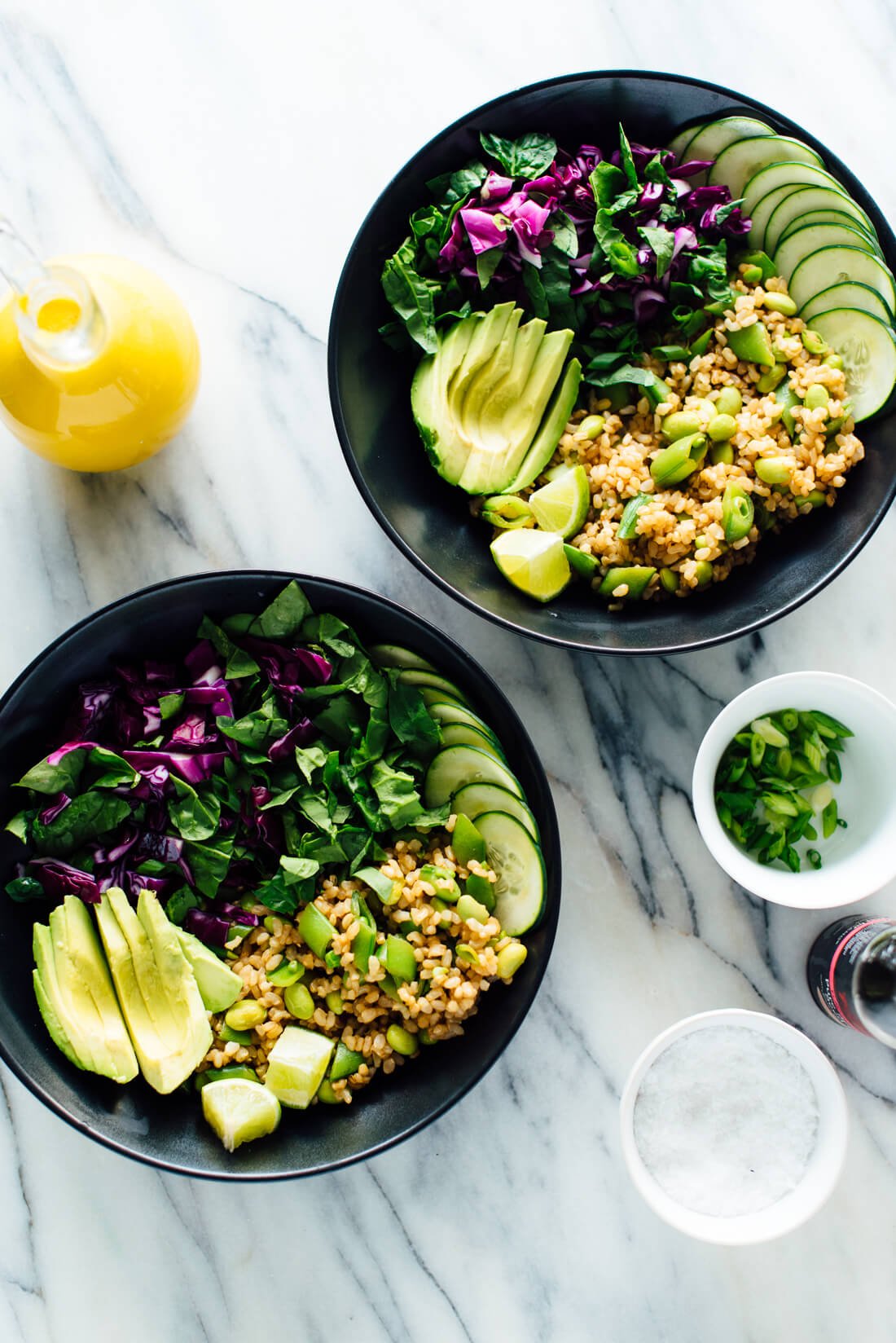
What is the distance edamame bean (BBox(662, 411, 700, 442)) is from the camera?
171 centimetres

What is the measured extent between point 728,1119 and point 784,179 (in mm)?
1502

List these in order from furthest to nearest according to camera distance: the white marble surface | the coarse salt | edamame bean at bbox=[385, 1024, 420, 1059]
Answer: the white marble surface
the coarse salt
edamame bean at bbox=[385, 1024, 420, 1059]

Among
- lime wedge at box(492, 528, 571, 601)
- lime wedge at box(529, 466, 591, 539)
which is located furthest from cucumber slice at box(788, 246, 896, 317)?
lime wedge at box(492, 528, 571, 601)

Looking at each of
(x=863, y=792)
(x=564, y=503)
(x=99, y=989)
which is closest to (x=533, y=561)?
(x=564, y=503)

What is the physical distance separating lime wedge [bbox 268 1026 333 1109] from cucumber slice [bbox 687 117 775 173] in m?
1.51

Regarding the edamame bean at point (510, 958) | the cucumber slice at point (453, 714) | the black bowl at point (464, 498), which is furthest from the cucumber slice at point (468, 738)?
the edamame bean at point (510, 958)

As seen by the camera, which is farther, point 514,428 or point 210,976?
point 514,428

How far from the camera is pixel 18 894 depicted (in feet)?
5.48

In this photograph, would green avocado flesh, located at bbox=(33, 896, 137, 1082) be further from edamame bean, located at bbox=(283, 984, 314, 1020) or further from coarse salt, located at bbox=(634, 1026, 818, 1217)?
coarse salt, located at bbox=(634, 1026, 818, 1217)

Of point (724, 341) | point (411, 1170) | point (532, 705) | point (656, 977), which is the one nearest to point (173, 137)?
point (724, 341)

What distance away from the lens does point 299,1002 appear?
167cm

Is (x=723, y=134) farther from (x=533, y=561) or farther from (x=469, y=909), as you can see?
(x=469, y=909)

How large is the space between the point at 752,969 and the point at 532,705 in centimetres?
61

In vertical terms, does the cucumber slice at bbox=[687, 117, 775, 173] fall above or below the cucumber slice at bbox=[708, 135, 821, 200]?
above
